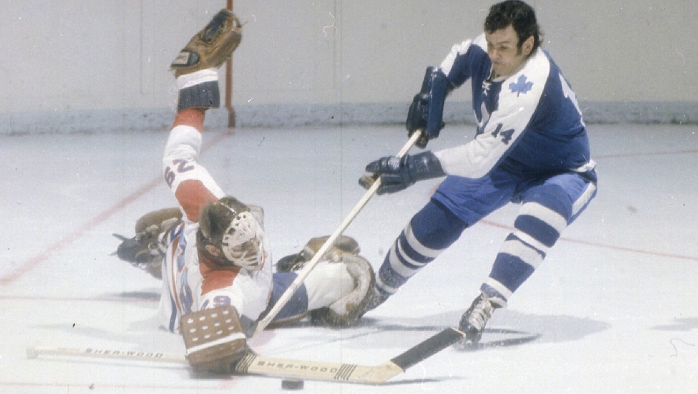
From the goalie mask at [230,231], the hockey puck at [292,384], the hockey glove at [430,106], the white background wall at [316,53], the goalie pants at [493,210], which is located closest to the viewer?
the hockey puck at [292,384]

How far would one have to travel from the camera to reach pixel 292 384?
198 centimetres

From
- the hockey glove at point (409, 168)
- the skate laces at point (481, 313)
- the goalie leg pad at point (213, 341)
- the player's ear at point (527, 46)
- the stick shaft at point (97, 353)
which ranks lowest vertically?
the stick shaft at point (97, 353)

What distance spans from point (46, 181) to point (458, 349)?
2094 millimetres

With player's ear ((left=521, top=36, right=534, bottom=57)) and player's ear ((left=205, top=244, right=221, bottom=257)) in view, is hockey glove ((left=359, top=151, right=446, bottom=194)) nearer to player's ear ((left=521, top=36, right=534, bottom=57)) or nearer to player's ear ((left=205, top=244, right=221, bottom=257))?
player's ear ((left=521, top=36, right=534, bottom=57))

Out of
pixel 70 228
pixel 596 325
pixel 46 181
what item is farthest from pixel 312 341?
pixel 46 181

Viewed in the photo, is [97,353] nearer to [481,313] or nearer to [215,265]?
[215,265]

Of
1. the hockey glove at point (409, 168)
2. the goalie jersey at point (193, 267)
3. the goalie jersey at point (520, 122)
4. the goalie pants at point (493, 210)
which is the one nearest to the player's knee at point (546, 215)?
the goalie pants at point (493, 210)

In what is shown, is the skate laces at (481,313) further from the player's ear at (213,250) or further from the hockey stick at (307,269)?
the player's ear at (213,250)

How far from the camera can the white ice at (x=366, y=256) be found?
2.07m

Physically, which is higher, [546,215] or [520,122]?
[520,122]

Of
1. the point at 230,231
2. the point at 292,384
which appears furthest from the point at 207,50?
the point at 292,384

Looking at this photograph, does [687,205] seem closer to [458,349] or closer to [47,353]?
[458,349]

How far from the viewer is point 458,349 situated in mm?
2248

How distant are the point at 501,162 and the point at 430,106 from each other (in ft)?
0.76
